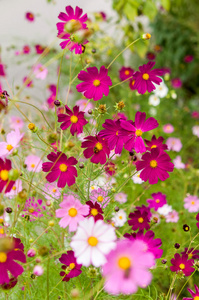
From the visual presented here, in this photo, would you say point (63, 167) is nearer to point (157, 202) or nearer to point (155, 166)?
point (155, 166)

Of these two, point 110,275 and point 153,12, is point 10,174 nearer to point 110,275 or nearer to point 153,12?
point 110,275

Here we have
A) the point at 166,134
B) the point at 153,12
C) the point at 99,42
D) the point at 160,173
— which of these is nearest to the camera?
the point at 160,173

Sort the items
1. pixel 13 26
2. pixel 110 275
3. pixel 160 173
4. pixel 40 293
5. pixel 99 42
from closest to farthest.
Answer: pixel 110 275
pixel 160 173
pixel 40 293
pixel 99 42
pixel 13 26

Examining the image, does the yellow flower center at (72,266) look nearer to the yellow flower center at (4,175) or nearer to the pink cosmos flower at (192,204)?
the yellow flower center at (4,175)

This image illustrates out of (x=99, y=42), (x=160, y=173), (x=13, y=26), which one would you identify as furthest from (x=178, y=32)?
(x=160, y=173)

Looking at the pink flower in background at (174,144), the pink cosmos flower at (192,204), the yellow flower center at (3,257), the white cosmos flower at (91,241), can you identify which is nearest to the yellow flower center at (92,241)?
the white cosmos flower at (91,241)

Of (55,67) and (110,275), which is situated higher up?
(55,67)
